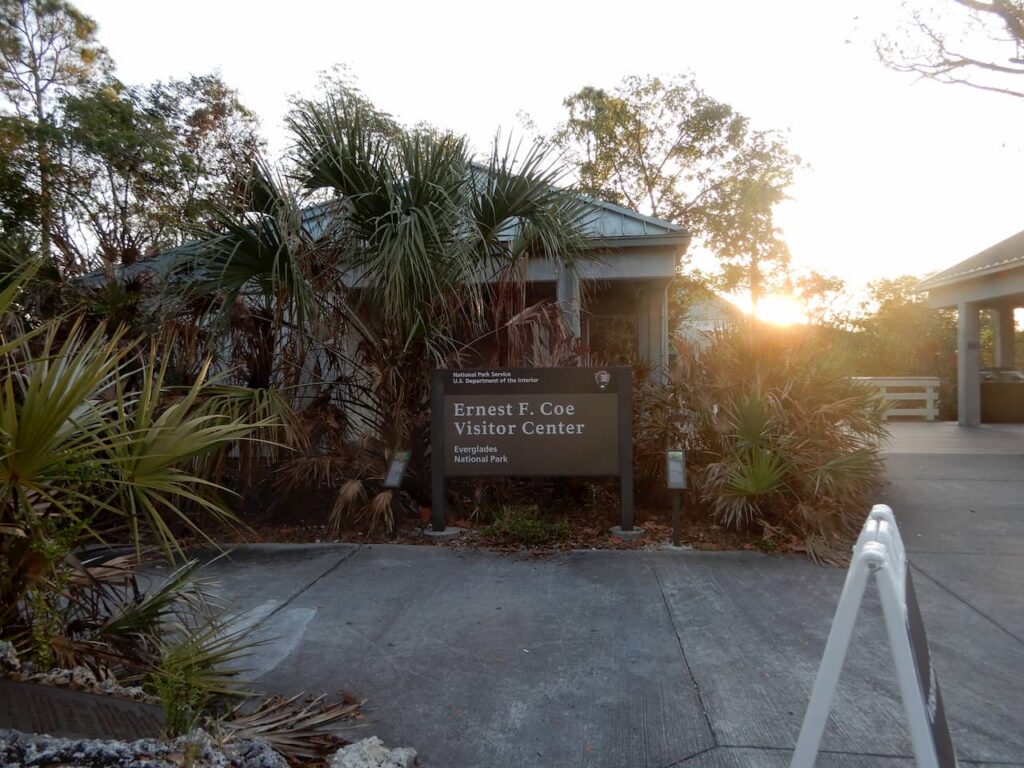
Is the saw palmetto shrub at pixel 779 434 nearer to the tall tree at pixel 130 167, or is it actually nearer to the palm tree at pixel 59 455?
the palm tree at pixel 59 455

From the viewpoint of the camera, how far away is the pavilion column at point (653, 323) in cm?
1124

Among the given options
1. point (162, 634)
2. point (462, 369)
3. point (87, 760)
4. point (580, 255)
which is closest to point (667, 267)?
point (580, 255)

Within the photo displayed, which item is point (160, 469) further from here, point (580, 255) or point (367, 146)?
point (580, 255)

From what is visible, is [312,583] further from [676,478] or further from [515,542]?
[676,478]

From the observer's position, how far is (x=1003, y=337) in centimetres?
1842

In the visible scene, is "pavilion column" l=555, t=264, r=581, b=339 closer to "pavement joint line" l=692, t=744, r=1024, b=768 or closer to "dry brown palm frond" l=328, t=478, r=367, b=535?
"dry brown palm frond" l=328, t=478, r=367, b=535

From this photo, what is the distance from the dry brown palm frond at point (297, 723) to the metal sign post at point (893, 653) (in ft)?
6.23

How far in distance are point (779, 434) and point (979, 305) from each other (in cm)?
1261

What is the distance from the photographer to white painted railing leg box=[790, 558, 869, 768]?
208cm

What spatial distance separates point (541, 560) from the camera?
587cm

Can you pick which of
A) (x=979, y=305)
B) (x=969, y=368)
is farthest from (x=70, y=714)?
(x=979, y=305)

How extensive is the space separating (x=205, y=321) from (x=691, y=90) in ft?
57.5

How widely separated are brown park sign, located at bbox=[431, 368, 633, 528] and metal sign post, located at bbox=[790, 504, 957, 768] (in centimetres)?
424

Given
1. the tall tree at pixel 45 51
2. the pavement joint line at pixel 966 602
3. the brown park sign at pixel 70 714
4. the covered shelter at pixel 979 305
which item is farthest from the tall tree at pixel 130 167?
the covered shelter at pixel 979 305
